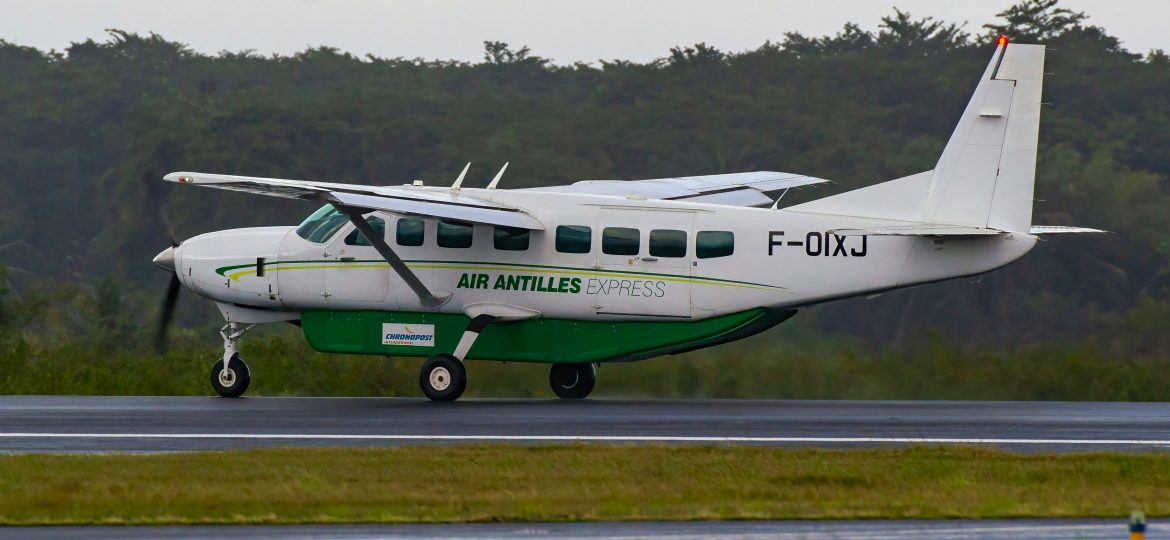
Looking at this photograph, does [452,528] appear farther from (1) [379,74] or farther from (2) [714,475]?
(1) [379,74]

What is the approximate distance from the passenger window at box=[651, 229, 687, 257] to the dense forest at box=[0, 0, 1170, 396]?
14522mm

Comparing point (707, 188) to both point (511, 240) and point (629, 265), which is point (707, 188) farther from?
point (511, 240)

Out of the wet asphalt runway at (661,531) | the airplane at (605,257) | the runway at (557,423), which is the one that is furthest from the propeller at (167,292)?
the wet asphalt runway at (661,531)

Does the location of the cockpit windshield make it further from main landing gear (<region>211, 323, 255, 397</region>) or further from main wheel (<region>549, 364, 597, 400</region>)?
main wheel (<region>549, 364, 597, 400</region>)

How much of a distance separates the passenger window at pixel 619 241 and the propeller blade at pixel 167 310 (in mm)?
6127

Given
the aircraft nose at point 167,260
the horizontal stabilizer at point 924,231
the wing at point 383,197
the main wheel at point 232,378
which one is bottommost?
the main wheel at point 232,378

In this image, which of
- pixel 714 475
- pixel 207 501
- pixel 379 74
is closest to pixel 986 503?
pixel 714 475

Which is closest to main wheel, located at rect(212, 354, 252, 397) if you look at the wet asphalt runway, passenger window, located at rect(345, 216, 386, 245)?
passenger window, located at rect(345, 216, 386, 245)

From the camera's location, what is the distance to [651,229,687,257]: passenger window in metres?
20.3

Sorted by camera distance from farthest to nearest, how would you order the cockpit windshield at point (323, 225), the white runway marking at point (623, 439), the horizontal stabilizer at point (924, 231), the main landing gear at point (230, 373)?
the main landing gear at point (230, 373), the cockpit windshield at point (323, 225), the horizontal stabilizer at point (924, 231), the white runway marking at point (623, 439)

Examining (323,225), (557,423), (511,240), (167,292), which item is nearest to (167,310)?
(167,292)

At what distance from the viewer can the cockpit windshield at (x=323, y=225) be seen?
70.1 ft

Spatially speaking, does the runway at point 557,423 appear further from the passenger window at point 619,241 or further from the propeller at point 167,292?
the passenger window at point 619,241

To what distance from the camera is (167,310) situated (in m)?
23.0
